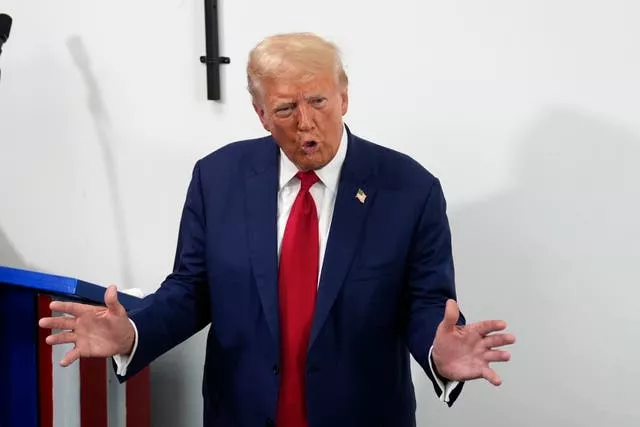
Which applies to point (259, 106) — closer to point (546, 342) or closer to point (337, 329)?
point (337, 329)

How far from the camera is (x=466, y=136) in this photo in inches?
75.6

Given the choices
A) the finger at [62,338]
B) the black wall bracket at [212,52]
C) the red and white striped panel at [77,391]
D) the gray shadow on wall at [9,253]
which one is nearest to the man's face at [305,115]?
the finger at [62,338]

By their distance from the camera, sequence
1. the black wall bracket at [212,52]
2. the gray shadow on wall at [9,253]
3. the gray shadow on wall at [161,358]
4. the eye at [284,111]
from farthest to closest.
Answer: the gray shadow on wall at [9,253]
the gray shadow on wall at [161,358]
the black wall bracket at [212,52]
the eye at [284,111]

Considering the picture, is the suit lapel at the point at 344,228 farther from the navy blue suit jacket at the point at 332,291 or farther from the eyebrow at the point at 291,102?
the eyebrow at the point at 291,102

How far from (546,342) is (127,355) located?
91cm

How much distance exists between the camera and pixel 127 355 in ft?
4.72

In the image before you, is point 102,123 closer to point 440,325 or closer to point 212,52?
point 212,52

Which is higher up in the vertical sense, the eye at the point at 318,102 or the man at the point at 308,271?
the eye at the point at 318,102

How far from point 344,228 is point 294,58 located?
0.91 ft

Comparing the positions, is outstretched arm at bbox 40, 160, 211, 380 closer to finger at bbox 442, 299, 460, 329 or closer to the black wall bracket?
finger at bbox 442, 299, 460, 329

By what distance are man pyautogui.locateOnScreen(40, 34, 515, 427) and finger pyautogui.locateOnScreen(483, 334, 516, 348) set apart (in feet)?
0.41

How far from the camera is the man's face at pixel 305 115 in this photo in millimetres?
→ 1428

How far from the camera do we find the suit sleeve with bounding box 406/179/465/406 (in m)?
1.46

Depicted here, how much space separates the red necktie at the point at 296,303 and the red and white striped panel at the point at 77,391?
455mm
